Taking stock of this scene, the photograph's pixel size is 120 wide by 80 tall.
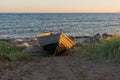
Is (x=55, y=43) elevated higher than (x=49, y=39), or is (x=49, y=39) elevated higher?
(x=49, y=39)

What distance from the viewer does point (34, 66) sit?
12664 millimetres

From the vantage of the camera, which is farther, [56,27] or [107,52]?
[56,27]

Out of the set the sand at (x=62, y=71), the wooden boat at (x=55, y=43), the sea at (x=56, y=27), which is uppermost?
the sand at (x=62, y=71)

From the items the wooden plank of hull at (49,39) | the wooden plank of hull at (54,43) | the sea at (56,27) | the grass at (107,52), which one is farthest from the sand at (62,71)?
the sea at (56,27)

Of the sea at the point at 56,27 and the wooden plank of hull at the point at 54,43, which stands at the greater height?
the wooden plank of hull at the point at 54,43

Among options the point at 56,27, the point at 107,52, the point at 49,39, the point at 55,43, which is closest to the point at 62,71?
the point at 107,52

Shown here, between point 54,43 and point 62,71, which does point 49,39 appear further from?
point 62,71

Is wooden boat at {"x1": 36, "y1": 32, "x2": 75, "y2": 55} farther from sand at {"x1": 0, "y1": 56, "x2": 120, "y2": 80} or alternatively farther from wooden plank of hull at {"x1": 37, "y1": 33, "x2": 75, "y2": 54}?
sand at {"x1": 0, "y1": 56, "x2": 120, "y2": 80}

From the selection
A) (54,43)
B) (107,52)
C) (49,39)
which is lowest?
(54,43)

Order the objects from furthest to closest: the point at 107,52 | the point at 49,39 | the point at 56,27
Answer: the point at 56,27
the point at 49,39
the point at 107,52

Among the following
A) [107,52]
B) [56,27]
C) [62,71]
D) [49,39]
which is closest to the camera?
[62,71]

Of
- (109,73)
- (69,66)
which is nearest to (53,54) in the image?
(69,66)

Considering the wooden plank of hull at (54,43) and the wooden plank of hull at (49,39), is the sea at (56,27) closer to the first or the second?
the wooden plank of hull at (54,43)

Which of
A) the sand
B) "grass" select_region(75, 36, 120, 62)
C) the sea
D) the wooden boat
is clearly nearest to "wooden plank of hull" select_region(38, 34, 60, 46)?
the wooden boat
